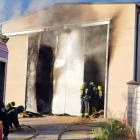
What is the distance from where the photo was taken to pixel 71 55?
1089cm

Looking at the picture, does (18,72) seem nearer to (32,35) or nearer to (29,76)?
(29,76)

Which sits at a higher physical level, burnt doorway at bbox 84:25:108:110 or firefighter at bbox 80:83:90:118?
burnt doorway at bbox 84:25:108:110

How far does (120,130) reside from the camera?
603 cm

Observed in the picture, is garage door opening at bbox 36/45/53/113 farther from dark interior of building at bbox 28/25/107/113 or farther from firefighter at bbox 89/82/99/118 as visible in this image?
firefighter at bbox 89/82/99/118

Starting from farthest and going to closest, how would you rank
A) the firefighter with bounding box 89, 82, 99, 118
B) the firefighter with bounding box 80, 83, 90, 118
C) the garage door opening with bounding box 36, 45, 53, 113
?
the garage door opening with bounding box 36, 45, 53, 113, the firefighter with bounding box 89, 82, 99, 118, the firefighter with bounding box 80, 83, 90, 118

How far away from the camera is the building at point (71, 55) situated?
9.49 meters

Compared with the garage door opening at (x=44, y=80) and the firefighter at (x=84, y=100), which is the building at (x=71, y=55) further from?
the firefighter at (x=84, y=100)

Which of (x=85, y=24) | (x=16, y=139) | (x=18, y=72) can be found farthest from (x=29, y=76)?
(x=16, y=139)

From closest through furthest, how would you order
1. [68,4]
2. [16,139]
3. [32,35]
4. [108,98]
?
[16,139]
[108,98]
[68,4]
[32,35]

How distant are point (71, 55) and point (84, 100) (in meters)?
2.11

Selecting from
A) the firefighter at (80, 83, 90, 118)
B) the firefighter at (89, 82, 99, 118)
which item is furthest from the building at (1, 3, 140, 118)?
the firefighter at (80, 83, 90, 118)

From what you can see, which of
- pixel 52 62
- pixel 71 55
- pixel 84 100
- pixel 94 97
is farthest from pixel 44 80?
pixel 94 97

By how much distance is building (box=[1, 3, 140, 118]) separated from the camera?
949 cm

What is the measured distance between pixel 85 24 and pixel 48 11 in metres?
2.11
